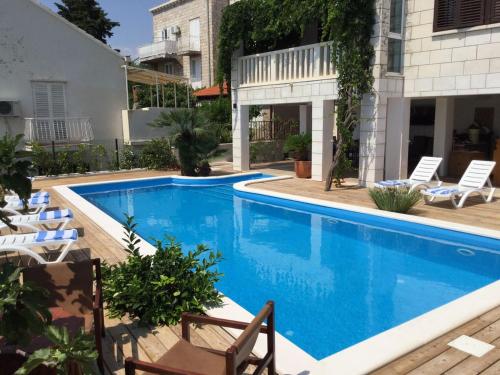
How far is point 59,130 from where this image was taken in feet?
56.7

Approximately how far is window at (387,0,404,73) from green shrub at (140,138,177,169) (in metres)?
9.56

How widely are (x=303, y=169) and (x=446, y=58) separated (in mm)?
5284

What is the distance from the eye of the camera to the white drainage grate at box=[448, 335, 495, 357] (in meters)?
3.68

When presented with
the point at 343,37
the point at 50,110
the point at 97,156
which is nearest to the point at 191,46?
the point at 50,110

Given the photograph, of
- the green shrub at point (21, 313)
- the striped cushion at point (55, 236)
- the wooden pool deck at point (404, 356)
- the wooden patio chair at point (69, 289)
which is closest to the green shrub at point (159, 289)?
the wooden pool deck at point (404, 356)

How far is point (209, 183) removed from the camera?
14820mm

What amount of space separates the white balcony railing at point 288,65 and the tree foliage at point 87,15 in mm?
29237

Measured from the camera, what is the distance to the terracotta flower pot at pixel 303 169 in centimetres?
1401

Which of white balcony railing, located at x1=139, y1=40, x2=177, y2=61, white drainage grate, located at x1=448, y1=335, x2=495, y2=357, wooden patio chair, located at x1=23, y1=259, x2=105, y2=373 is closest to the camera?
wooden patio chair, located at x1=23, y1=259, x2=105, y2=373

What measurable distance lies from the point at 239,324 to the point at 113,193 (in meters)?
12.0

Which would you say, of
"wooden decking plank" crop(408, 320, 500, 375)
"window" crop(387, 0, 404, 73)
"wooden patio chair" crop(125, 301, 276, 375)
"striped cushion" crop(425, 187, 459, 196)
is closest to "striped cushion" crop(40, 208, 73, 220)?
"wooden patio chair" crop(125, 301, 276, 375)

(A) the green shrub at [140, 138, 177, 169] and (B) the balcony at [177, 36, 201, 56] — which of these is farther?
(B) the balcony at [177, 36, 201, 56]

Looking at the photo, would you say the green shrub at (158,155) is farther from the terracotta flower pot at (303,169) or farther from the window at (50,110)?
the terracotta flower pot at (303,169)

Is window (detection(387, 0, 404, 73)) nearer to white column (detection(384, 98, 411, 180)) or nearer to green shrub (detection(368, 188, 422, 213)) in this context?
white column (detection(384, 98, 411, 180))
